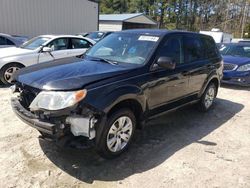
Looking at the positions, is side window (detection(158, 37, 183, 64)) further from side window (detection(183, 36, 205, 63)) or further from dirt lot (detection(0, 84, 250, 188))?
dirt lot (detection(0, 84, 250, 188))

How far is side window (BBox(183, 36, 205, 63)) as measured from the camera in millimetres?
5066

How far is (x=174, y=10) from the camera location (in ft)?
164

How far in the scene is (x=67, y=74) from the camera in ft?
11.9

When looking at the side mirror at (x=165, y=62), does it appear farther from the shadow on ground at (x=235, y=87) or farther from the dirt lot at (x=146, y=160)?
the shadow on ground at (x=235, y=87)

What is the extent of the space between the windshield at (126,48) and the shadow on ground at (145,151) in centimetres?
136

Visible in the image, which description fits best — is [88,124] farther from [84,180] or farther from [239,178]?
[239,178]

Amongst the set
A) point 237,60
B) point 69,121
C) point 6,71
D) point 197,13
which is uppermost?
point 197,13

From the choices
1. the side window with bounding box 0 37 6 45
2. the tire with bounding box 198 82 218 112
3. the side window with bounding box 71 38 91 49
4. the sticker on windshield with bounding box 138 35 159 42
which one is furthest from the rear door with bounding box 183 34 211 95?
the side window with bounding box 0 37 6 45

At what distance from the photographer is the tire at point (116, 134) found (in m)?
3.50

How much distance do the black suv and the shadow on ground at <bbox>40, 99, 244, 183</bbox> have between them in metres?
0.22

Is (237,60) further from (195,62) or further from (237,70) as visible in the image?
(195,62)

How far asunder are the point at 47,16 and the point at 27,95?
15714mm

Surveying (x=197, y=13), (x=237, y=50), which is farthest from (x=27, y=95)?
(x=197, y=13)

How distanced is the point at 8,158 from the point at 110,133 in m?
1.45
